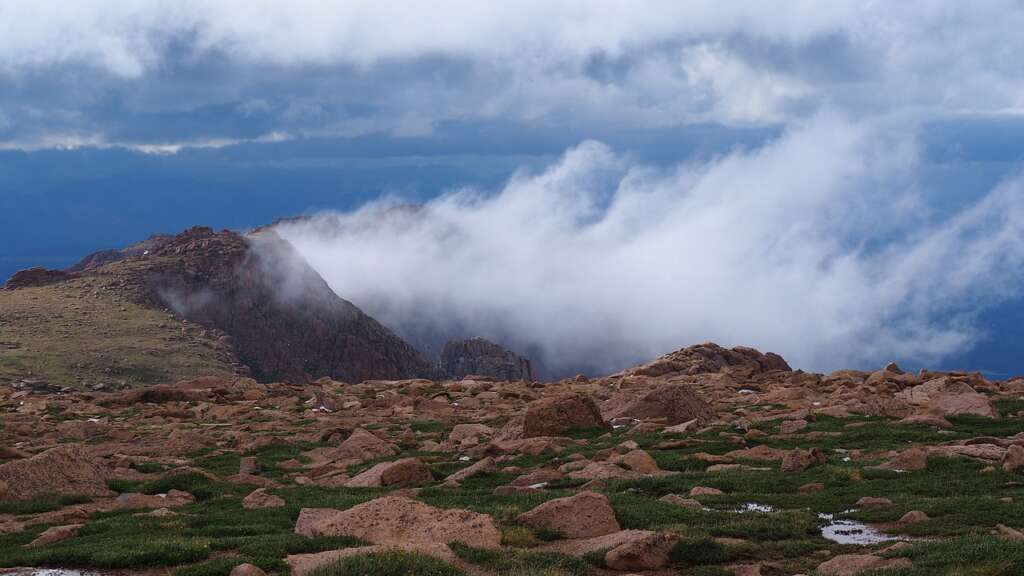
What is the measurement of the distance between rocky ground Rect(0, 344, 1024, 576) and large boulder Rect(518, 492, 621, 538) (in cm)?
4

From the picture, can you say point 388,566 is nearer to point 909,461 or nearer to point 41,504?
point 41,504

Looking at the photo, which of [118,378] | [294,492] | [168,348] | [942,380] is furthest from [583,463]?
[168,348]

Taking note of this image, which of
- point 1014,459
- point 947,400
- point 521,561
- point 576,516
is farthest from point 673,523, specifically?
point 947,400

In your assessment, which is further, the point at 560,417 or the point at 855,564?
the point at 560,417

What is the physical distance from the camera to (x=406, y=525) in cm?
2045

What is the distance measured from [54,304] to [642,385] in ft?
280

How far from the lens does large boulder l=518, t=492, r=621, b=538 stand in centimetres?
2084

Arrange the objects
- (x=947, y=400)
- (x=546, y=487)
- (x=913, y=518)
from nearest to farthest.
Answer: (x=913, y=518)
(x=546, y=487)
(x=947, y=400)

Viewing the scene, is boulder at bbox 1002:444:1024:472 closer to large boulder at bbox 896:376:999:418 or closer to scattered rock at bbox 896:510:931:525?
scattered rock at bbox 896:510:931:525

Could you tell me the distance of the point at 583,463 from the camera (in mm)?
31953

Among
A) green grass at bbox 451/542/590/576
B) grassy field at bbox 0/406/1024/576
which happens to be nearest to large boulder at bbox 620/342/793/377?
grassy field at bbox 0/406/1024/576

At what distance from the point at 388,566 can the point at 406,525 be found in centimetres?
460

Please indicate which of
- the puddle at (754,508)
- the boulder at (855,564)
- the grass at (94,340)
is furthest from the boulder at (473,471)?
the grass at (94,340)

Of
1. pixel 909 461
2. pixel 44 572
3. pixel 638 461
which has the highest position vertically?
pixel 909 461
